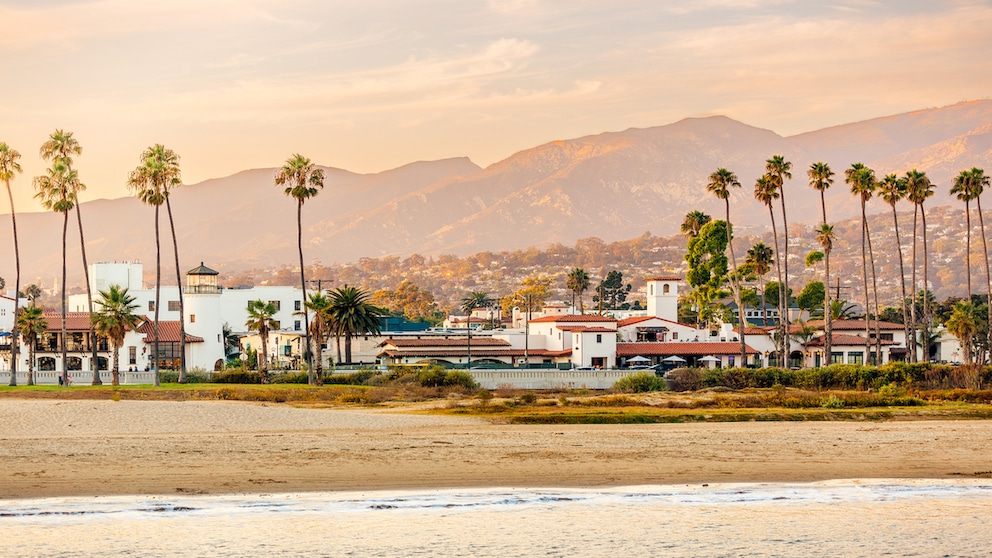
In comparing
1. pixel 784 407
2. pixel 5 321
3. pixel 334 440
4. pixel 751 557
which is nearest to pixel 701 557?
pixel 751 557

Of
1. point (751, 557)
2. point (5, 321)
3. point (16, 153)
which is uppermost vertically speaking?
point (16, 153)

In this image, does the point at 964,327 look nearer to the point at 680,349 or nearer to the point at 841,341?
the point at 841,341

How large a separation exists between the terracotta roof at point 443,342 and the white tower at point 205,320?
1317 centimetres

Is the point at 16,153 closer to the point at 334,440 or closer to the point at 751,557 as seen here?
the point at 334,440

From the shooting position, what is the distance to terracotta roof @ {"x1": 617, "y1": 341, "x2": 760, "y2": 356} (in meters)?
83.1

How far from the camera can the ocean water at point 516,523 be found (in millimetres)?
20125

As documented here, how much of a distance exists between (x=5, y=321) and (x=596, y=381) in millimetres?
50488

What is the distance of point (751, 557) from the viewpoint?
19656mm

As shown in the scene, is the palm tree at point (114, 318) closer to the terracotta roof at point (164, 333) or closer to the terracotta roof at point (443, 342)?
the terracotta roof at point (164, 333)

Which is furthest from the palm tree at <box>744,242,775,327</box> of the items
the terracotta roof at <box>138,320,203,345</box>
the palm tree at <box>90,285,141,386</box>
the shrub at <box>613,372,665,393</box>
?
the palm tree at <box>90,285,141,386</box>

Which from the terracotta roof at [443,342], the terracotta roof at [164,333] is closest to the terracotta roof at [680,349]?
the terracotta roof at [443,342]

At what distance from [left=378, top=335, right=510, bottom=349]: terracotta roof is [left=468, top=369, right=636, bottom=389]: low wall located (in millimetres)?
18073

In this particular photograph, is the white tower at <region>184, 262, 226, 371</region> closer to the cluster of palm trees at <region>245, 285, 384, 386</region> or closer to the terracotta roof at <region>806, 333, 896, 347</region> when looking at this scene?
the cluster of palm trees at <region>245, 285, 384, 386</region>

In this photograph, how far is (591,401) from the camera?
55.0m
